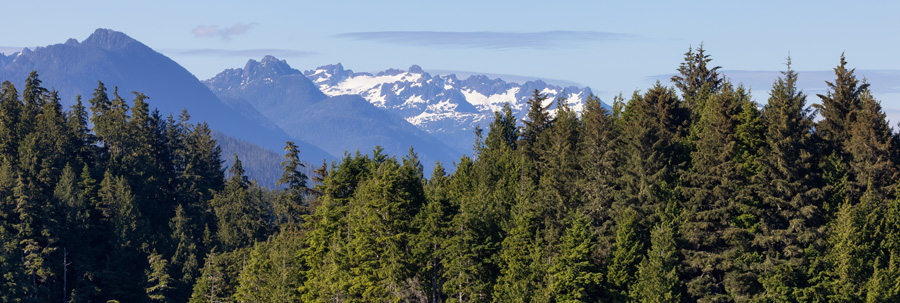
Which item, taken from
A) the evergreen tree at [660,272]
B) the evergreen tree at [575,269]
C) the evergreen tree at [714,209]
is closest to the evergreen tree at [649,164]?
the evergreen tree at [714,209]

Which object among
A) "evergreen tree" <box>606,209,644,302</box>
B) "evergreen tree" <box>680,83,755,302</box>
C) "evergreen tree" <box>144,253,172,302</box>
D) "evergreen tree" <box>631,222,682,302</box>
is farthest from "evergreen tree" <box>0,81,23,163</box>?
"evergreen tree" <box>680,83,755,302</box>

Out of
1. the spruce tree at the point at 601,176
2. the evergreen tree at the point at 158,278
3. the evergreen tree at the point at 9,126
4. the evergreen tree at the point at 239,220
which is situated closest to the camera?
the spruce tree at the point at 601,176

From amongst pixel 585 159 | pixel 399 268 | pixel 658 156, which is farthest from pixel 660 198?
pixel 399 268

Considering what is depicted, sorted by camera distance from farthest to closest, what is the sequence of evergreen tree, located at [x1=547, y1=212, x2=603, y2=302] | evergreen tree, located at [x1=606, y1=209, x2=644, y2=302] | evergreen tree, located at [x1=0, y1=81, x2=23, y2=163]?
evergreen tree, located at [x1=0, y1=81, x2=23, y2=163]
evergreen tree, located at [x1=606, y1=209, x2=644, y2=302]
evergreen tree, located at [x1=547, y1=212, x2=603, y2=302]

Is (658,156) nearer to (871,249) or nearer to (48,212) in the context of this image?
(871,249)

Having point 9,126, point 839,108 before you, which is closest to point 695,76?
point 839,108

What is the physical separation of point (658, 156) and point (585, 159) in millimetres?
6846

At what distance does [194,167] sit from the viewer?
131375mm

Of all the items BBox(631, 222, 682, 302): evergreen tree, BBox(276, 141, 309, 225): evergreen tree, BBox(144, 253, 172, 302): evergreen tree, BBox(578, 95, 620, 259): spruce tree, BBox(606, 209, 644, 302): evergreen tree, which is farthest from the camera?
BBox(276, 141, 309, 225): evergreen tree

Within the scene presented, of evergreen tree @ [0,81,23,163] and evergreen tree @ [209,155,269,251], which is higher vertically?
evergreen tree @ [0,81,23,163]

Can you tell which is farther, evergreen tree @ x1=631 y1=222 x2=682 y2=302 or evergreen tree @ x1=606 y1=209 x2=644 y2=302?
evergreen tree @ x1=606 y1=209 x2=644 y2=302

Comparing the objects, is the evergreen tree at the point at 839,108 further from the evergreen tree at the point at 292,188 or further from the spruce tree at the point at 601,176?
the evergreen tree at the point at 292,188

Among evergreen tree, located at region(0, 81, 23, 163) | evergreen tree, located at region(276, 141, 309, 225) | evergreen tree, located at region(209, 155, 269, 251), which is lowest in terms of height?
evergreen tree, located at region(209, 155, 269, 251)

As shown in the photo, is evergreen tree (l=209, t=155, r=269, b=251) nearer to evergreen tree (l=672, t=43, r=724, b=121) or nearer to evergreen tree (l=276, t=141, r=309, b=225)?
evergreen tree (l=276, t=141, r=309, b=225)
